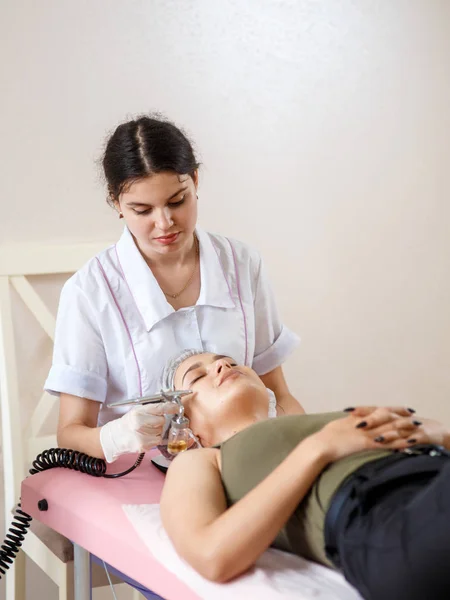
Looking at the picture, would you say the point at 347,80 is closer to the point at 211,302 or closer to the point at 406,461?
the point at 211,302

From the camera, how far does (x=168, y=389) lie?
1902 mm

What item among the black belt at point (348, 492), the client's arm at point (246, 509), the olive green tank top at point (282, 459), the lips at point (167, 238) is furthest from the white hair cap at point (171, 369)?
the black belt at point (348, 492)

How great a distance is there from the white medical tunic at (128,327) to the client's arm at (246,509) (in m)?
0.62

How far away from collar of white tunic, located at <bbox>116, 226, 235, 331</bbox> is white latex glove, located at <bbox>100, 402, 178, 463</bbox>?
32cm

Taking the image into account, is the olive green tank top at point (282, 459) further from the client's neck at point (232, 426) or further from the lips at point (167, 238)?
the lips at point (167, 238)

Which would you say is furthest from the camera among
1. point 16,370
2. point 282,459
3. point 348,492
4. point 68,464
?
point 16,370

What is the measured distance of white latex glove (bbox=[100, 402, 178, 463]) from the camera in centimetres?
173

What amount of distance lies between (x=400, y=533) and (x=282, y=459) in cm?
30

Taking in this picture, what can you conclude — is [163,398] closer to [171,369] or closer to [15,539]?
[171,369]

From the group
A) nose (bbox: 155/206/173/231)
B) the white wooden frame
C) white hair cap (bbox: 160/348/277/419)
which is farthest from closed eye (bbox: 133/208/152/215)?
the white wooden frame

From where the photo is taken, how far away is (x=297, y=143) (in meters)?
3.03

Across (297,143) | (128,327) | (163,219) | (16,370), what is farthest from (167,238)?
(297,143)

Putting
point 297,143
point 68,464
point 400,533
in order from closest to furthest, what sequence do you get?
point 400,533 → point 68,464 → point 297,143

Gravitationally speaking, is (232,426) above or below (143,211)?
below
